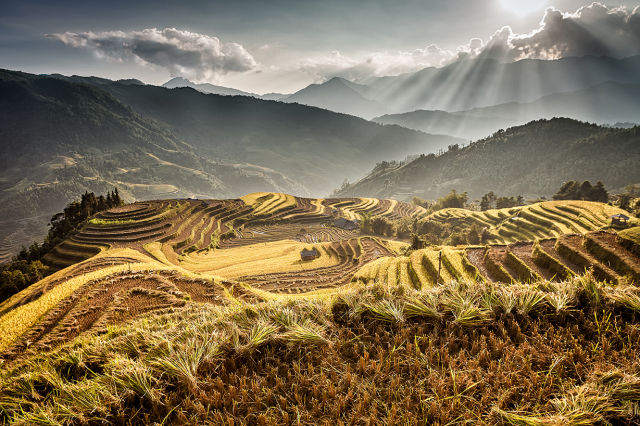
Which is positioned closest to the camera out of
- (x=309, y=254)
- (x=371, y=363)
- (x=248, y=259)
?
(x=371, y=363)

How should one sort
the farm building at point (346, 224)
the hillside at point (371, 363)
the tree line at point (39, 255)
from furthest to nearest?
the farm building at point (346, 224) → the tree line at point (39, 255) → the hillside at point (371, 363)

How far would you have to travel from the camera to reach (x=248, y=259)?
134ft

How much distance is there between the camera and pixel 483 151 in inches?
7229

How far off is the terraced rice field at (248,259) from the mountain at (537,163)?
340 feet

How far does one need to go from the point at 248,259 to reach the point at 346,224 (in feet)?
126

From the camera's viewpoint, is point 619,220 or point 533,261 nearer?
point 533,261

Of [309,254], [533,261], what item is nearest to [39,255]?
[309,254]

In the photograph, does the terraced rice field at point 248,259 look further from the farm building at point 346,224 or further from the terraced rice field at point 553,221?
the farm building at point 346,224

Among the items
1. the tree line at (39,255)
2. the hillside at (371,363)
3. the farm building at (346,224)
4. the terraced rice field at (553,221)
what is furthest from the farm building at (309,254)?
the hillside at (371,363)

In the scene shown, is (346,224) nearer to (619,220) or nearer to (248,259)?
(248,259)

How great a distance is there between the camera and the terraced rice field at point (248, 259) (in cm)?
794

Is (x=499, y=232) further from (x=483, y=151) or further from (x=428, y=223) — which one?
(x=483, y=151)

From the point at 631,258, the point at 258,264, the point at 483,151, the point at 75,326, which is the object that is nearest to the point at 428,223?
the point at 258,264

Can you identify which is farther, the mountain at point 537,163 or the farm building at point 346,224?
the mountain at point 537,163
